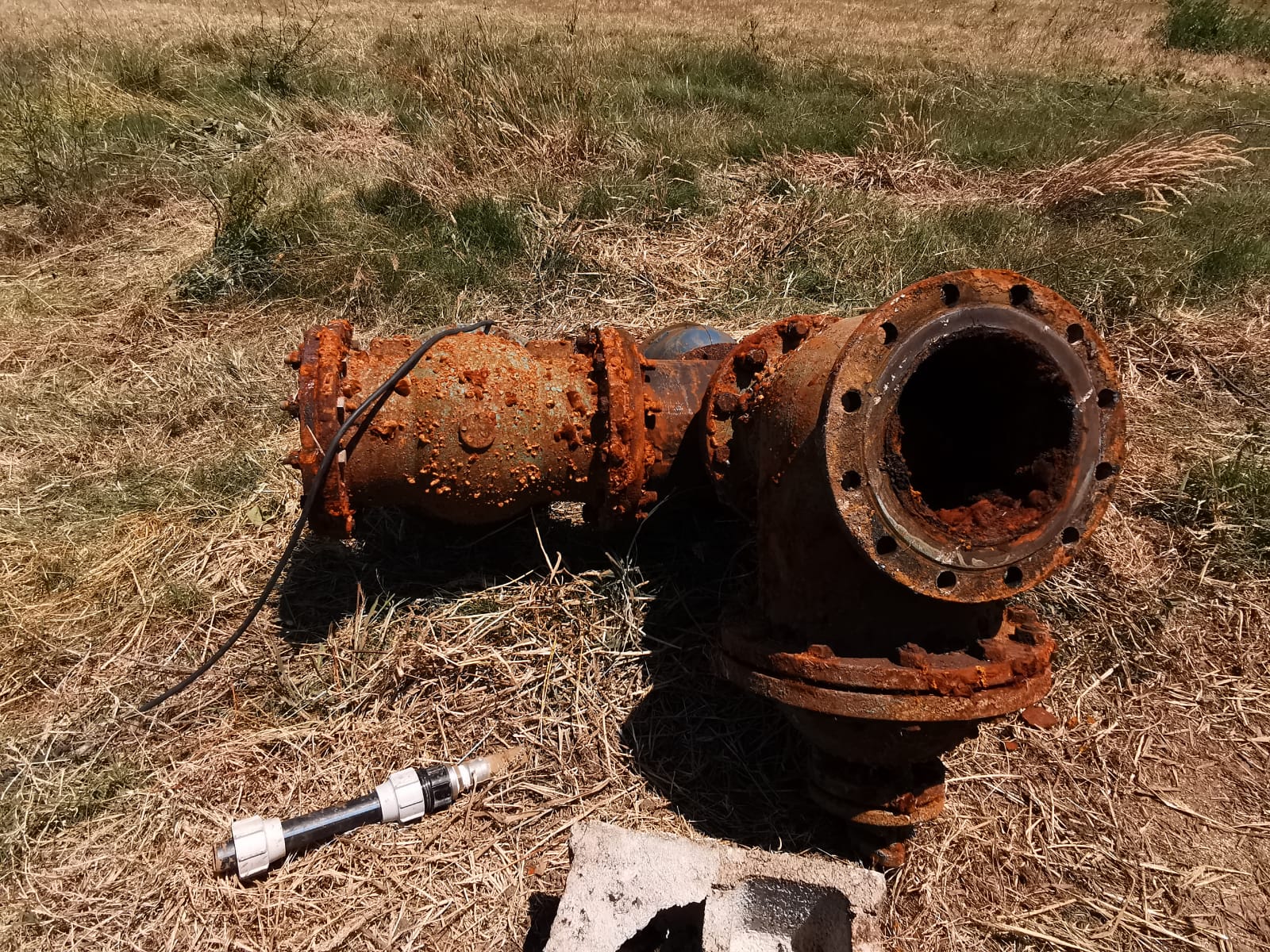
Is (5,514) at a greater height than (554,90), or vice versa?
(554,90)

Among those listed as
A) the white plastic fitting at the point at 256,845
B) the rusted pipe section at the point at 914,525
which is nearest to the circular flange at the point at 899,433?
the rusted pipe section at the point at 914,525

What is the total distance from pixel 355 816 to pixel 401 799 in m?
0.13

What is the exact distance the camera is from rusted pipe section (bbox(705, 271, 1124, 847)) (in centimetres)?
170

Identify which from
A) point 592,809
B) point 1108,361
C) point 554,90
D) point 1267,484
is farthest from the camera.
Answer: point 554,90

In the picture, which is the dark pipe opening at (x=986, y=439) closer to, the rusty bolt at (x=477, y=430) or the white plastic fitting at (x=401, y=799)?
the rusty bolt at (x=477, y=430)

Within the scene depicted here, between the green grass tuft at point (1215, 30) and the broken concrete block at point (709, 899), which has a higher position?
the green grass tuft at point (1215, 30)

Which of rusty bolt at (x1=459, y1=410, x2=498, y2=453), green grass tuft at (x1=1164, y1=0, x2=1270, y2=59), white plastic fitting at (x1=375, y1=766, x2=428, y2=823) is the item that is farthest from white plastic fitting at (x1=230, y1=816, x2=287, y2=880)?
green grass tuft at (x1=1164, y1=0, x2=1270, y2=59)

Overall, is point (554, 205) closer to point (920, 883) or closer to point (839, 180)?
point (839, 180)

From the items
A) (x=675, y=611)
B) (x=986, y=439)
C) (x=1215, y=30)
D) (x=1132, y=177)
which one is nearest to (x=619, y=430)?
(x=675, y=611)

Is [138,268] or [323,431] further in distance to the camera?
[138,268]

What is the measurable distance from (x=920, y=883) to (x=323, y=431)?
6.55ft

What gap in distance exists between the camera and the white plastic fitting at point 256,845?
6.83ft

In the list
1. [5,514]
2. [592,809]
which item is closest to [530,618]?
[592,809]

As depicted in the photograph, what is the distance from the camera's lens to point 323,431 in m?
2.18
